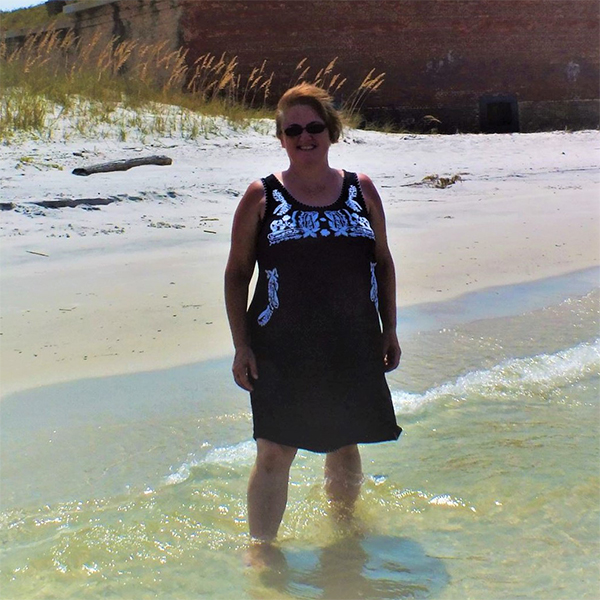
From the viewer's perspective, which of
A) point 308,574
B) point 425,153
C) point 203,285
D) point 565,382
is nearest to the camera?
point 308,574

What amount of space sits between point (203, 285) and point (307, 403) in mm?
3540

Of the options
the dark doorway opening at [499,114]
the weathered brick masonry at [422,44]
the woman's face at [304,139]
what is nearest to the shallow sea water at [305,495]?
the woman's face at [304,139]

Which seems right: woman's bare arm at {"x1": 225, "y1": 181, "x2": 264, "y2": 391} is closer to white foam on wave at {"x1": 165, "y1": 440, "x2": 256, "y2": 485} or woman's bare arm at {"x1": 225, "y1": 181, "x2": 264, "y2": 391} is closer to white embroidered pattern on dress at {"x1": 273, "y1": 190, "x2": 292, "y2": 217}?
white embroidered pattern on dress at {"x1": 273, "y1": 190, "x2": 292, "y2": 217}

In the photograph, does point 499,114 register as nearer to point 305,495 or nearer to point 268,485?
point 305,495

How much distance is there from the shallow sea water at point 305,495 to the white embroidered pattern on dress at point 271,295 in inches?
36.4

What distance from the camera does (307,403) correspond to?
310 cm

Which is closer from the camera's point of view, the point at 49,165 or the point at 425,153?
the point at 49,165

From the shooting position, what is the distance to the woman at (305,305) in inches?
120

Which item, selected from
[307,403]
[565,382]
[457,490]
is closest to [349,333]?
[307,403]

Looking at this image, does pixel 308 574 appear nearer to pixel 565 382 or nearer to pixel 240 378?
pixel 240 378

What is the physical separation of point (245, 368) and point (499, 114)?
1948 cm

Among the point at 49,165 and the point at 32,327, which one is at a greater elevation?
the point at 49,165

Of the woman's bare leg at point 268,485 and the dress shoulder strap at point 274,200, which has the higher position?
the dress shoulder strap at point 274,200

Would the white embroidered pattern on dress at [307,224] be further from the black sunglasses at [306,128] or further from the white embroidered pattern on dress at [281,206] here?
the black sunglasses at [306,128]
